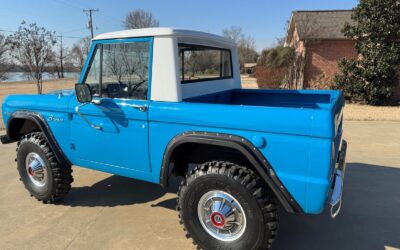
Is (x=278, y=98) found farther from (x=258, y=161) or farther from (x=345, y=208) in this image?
(x=258, y=161)

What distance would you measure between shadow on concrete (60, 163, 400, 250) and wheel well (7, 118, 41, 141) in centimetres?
105

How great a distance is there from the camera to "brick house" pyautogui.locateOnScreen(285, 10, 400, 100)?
15.0m

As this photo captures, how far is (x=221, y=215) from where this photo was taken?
2.89 metres

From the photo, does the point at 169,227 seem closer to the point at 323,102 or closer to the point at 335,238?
the point at 335,238

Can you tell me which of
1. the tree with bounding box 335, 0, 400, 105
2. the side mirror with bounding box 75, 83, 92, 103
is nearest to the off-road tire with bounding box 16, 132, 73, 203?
the side mirror with bounding box 75, 83, 92, 103

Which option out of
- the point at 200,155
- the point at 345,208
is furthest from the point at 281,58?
the point at 200,155

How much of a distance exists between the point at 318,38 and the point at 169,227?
45.0ft

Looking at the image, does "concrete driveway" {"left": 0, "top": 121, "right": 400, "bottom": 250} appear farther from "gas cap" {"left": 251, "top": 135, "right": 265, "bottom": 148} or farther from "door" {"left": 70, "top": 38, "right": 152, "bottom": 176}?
"gas cap" {"left": 251, "top": 135, "right": 265, "bottom": 148}

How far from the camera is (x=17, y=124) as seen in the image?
4.46m

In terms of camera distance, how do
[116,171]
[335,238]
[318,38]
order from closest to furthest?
[335,238] < [116,171] < [318,38]

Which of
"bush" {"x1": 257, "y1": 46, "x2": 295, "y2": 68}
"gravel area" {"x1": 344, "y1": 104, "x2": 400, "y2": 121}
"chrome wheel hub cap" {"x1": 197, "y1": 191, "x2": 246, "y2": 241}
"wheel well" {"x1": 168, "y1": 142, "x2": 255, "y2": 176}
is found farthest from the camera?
"bush" {"x1": 257, "y1": 46, "x2": 295, "y2": 68}

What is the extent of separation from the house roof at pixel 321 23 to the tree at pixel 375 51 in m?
2.13

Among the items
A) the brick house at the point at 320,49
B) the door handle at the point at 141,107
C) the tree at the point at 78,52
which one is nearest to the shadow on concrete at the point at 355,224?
the door handle at the point at 141,107

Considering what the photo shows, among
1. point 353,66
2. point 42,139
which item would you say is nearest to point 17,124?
point 42,139
